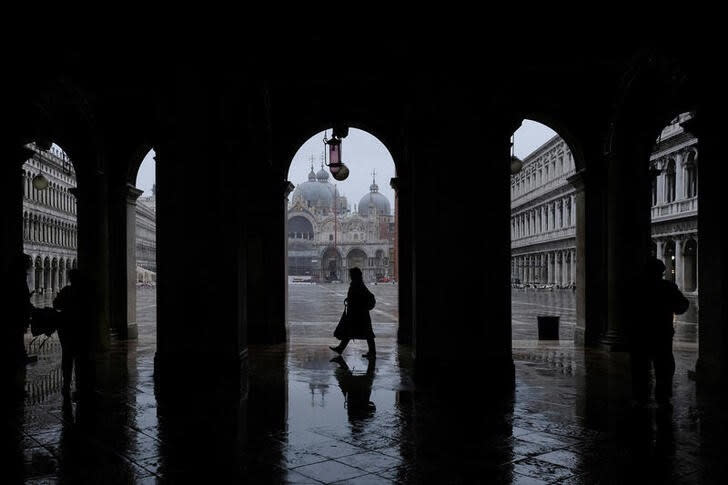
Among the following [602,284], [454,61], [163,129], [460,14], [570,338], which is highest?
[460,14]

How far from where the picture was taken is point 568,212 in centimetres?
4412

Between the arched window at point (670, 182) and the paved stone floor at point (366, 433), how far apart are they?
3067 cm

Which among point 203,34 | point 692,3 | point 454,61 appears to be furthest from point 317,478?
point 692,3

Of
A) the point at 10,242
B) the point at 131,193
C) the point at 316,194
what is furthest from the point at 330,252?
the point at 10,242

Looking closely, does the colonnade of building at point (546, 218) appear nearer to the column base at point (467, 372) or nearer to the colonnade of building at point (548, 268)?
the colonnade of building at point (548, 268)

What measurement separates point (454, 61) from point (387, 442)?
14.2 feet

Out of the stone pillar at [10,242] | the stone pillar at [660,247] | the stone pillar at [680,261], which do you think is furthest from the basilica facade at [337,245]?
the stone pillar at [10,242]

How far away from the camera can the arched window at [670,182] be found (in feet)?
114

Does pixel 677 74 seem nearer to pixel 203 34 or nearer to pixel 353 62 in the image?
pixel 353 62

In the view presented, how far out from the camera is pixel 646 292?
641 centimetres

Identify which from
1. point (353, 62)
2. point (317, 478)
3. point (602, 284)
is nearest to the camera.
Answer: point (317, 478)

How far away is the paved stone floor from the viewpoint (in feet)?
13.9

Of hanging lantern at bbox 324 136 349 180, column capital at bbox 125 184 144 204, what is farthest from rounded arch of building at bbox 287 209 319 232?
hanging lantern at bbox 324 136 349 180

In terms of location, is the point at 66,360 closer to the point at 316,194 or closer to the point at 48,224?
the point at 48,224
